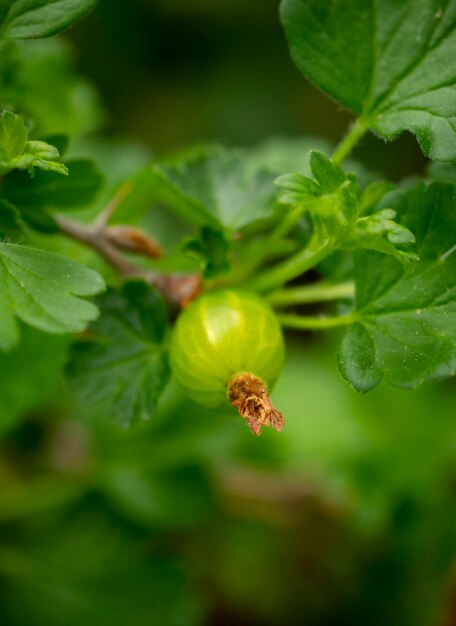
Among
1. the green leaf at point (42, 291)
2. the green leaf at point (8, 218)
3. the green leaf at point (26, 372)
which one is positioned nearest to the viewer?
the green leaf at point (42, 291)

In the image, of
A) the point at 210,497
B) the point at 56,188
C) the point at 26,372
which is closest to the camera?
the point at 56,188

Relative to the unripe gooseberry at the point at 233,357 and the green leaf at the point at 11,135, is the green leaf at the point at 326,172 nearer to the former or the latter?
the unripe gooseberry at the point at 233,357

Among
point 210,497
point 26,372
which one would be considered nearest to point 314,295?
point 26,372

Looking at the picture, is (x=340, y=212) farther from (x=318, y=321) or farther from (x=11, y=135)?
(x=11, y=135)

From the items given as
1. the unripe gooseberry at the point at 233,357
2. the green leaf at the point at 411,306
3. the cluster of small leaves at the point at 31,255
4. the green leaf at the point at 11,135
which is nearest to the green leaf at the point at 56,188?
the cluster of small leaves at the point at 31,255

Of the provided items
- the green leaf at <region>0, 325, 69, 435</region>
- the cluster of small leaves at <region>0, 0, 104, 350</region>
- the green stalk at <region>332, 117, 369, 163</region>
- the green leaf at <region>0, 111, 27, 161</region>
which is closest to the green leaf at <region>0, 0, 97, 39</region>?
the cluster of small leaves at <region>0, 0, 104, 350</region>

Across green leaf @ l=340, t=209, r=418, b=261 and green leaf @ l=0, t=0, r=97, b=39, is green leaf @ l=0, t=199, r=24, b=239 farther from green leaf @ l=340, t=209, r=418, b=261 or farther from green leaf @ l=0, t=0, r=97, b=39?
green leaf @ l=340, t=209, r=418, b=261
